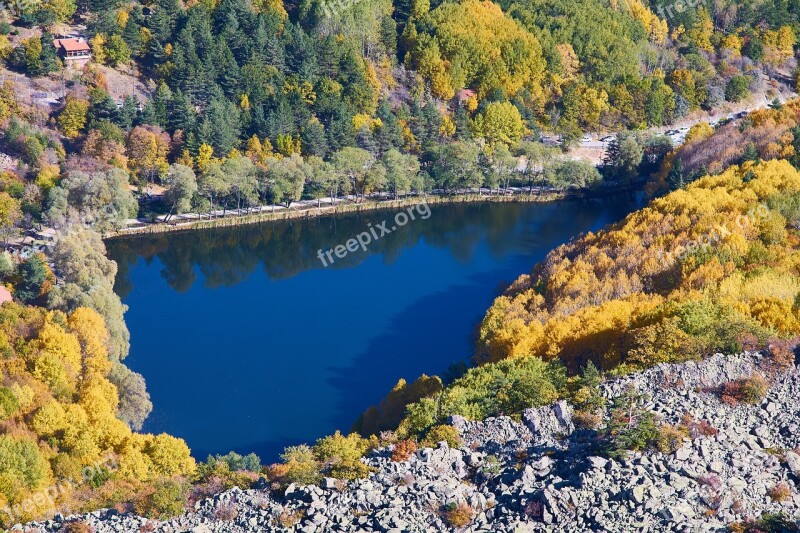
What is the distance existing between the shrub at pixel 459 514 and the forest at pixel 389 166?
3334 mm

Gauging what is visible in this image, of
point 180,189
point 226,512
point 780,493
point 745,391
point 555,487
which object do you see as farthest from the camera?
point 180,189

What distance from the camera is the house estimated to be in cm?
8019

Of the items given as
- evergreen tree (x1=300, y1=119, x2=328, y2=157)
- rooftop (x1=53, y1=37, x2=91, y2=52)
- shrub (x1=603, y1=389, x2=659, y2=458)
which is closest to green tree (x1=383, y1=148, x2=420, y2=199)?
evergreen tree (x1=300, y1=119, x2=328, y2=157)

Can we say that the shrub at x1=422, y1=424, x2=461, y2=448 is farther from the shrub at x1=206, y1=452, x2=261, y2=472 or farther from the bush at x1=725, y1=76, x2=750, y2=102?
the bush at x1=725, y1=76, x2=750, y2=102

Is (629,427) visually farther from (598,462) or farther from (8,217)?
(8,217)

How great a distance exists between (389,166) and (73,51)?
89.9ft

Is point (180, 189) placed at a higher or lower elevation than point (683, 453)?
lower

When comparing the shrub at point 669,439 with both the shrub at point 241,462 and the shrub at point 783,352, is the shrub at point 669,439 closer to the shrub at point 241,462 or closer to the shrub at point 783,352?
the shrub at point 783,352

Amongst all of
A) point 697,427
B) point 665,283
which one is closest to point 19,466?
point 697,427

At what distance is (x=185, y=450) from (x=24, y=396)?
6.91 metres

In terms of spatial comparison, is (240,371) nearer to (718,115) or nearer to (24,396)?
(24,396)

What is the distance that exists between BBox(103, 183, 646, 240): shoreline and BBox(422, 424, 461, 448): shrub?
40.1 metres

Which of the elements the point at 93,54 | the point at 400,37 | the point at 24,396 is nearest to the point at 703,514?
the point at 24,396

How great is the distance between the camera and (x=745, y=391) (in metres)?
32.8
